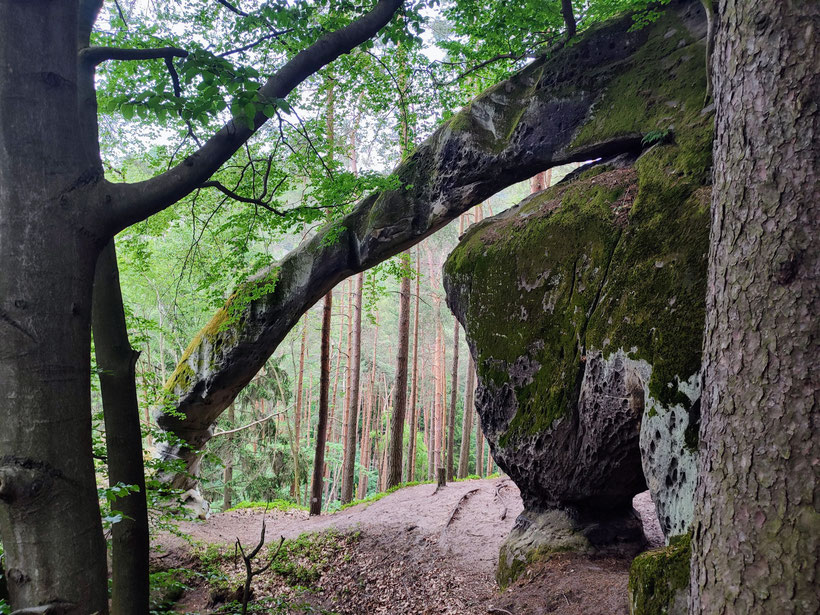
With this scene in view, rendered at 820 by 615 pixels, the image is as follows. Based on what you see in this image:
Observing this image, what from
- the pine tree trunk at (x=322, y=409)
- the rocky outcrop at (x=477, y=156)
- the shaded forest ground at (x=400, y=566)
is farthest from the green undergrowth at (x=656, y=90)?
the pine tree trunk at (x=322, y=409)

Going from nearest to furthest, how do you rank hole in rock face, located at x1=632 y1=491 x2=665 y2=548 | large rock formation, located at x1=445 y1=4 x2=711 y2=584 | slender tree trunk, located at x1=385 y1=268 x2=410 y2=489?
1. large rock formation, located at x1=445 y1=4 x2=711 y2=584
2. hole in rock face, located at x1=632 y1=491 x2=665 y2=548
3. slender tree trunk, located at x1=385 y1=268 x2=410 y2=489

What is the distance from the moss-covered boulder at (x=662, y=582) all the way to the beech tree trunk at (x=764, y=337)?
44.5 inches

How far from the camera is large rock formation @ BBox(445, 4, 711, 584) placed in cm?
416

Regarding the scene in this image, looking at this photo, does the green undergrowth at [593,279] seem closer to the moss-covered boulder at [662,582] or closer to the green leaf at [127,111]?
the moss-covered boulder at [662,582]

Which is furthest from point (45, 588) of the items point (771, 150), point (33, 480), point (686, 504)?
point (686, 504)

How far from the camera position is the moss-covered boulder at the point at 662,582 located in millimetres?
2965

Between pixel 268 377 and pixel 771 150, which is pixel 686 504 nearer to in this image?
pixel 771 150

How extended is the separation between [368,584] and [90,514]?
604cm

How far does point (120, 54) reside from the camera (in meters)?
2.31

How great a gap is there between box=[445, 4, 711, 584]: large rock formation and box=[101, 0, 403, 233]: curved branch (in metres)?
3.21

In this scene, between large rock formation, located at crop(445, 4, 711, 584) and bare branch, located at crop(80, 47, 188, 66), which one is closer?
bare branch, located at crop(80, 47, 188, 66)

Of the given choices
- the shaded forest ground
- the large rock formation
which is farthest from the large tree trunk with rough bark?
the large rock formation

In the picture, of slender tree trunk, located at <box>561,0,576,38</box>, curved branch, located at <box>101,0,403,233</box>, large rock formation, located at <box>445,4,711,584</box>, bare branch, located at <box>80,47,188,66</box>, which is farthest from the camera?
slender tree trunk, located at <box>561,0,576,38</box>

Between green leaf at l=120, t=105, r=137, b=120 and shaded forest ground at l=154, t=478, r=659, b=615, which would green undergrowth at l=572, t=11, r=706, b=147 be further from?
green leaf at l=120, t=105, r=137, b=120
